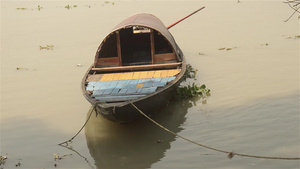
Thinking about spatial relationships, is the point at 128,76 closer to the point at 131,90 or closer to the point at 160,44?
the point at 131,90

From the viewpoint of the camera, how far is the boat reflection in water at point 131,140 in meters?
6.46

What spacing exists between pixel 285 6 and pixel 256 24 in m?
3.12

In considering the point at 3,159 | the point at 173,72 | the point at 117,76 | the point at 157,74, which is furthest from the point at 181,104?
the point at 3,159

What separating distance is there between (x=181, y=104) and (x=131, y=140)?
1.78m

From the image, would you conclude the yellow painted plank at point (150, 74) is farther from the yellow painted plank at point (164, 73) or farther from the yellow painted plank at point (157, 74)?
the yellow painted plank at point (164, 73)

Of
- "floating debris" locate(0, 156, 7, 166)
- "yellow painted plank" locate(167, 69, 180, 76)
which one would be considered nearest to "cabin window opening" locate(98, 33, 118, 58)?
"yellow painted plank" locate(167, 69, 180, 76)

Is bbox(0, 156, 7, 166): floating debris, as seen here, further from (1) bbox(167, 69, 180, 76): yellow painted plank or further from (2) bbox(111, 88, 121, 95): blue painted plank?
(1) bbox(167, 69, 180, 76): yellow painted plank

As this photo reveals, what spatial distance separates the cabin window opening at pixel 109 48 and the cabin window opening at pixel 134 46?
1.08 feet

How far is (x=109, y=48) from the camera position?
9648mm

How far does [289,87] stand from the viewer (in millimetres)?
8820

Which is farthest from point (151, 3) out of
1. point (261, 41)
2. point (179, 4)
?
point (261, 41)

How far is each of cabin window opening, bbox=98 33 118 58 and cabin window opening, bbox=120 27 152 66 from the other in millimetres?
329

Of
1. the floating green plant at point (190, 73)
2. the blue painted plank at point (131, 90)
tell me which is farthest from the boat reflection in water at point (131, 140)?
the floating green plant at point (190, 73)

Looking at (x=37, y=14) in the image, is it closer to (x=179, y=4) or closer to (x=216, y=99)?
(x=179, y=4)
